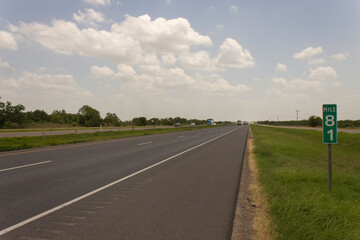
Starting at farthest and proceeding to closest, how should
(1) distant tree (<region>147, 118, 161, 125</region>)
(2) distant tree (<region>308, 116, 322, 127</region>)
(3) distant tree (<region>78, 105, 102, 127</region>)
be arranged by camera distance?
(1) distant tree (<region>147, 118, 161, 125</region>), (3) distant tree (<region>78, 105, 102, 127</region>), (2) distant tree (<region>308, 116, 322, 127</region>)

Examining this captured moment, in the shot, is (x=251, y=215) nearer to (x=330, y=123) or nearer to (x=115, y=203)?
(x=115, y=203)

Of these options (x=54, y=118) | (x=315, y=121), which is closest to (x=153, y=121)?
(x=54, y=118)

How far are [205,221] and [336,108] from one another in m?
4.10

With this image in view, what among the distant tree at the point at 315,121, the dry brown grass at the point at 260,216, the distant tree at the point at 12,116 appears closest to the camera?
the dry brown grass at the point at 260,216

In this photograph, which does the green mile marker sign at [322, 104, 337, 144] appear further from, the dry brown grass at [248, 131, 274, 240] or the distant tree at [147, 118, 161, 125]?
the distant tree at [147, 118, 161, 125]

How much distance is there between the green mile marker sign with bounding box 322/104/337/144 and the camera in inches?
194

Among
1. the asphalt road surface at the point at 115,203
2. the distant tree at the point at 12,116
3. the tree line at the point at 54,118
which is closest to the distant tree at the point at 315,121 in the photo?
the tree line at the point at 54,118

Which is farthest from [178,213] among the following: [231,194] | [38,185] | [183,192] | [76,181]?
[38,185]

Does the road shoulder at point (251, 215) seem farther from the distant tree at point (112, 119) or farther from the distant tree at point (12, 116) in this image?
the distant tree at point (112, 119)

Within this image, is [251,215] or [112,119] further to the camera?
[112,119]

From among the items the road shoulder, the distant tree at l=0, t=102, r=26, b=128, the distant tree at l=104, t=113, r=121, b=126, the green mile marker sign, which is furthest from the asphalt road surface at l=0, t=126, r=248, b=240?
the distant tree at l=104, t=113, r=121, b=126

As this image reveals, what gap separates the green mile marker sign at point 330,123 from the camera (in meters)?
4.93

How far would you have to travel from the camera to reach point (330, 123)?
4.95m

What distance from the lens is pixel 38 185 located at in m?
5.67
